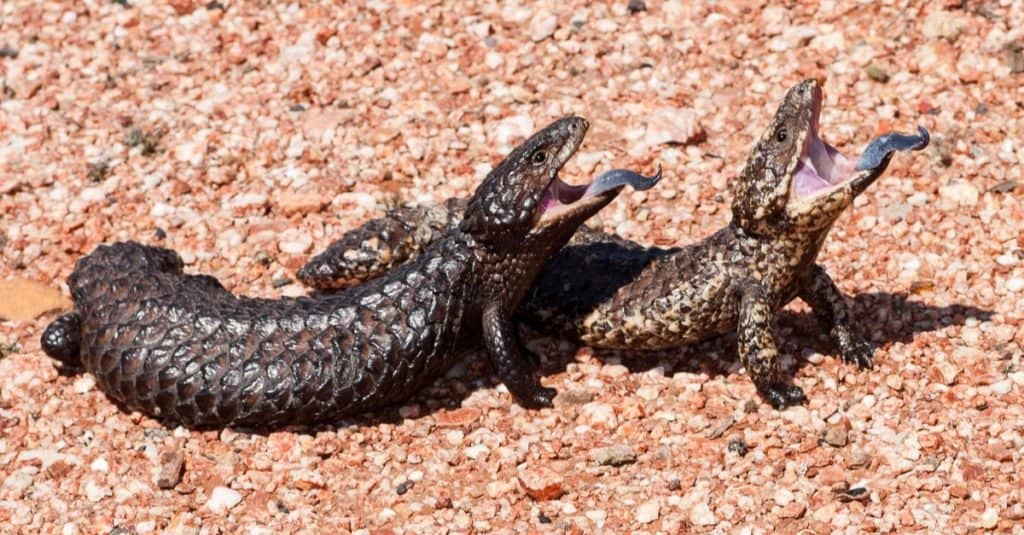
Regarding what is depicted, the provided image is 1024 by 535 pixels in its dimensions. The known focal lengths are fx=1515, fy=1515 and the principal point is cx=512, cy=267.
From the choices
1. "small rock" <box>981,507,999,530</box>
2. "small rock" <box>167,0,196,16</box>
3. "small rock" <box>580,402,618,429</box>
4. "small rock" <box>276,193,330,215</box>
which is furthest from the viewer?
"small rock" <box>167,0,196,16</box>

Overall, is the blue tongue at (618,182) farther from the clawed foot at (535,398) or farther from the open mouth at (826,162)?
the clawed foot at (535,398)

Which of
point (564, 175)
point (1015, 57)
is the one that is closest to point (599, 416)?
point (564, 175)

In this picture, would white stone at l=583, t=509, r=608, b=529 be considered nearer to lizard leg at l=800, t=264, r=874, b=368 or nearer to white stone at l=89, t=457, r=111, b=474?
lizard leg at l=800, t=264, r=874, b=368

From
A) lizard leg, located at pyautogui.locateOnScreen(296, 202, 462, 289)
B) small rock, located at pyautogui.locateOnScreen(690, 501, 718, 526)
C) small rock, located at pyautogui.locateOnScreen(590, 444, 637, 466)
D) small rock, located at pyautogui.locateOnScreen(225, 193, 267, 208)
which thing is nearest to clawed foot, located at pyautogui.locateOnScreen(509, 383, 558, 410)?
small rock, located at pyautogui.locateOnScreen(590, 444, 637, 466)

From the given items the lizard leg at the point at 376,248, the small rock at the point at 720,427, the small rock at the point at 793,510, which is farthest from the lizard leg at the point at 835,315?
the lizard leg at the point at 376,248

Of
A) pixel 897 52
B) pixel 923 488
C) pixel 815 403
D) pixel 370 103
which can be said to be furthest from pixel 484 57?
pixel 923 488

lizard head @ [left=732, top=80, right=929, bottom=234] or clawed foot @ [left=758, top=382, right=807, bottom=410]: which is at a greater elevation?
lizard head @ [left=732, top=80, right=929, bottom=234]

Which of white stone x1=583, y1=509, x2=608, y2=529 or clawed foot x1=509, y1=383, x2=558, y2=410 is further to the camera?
clawed foot x1=509, y1=383, x2=558, y2=410
